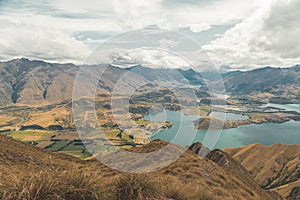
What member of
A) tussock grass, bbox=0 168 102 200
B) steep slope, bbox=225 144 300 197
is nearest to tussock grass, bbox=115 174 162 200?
tussock grass, bbox=0 168 102 200

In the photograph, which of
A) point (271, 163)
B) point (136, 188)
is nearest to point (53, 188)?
point (136, 188)

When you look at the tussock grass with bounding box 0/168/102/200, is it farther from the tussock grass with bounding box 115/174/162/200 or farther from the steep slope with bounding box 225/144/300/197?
the steep slope with bounding box 225/144/300/197

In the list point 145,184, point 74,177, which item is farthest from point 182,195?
point 74,177

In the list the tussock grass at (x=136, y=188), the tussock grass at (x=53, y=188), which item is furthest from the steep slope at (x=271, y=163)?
the tussock grass at (x=53, y=188)

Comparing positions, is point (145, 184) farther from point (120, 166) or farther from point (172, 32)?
point (120, 166)

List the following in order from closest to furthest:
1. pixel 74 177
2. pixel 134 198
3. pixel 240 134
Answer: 1. pixel 74 177
2. pixel 134 198
3. pixel 240 134

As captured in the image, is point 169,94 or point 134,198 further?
point 169,94

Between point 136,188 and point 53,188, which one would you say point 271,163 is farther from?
point 53,188

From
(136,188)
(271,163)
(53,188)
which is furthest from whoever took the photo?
(271,163)
